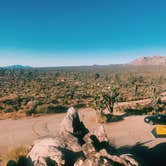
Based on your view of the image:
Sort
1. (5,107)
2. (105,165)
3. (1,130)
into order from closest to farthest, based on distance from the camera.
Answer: (105,165) → (1,130) → (5,107)

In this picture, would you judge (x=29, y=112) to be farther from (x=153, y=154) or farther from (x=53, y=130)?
(x=153, y=154)

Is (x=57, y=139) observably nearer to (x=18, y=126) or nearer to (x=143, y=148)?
(x=143, y=148)

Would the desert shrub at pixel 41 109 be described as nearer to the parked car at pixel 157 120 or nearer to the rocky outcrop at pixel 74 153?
the parked car at pixel 157 120

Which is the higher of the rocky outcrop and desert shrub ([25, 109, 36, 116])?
the rocky outcrop

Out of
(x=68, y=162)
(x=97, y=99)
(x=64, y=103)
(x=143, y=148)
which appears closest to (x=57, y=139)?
(x=68, y=162)

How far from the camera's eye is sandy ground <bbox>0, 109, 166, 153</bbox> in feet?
72.9

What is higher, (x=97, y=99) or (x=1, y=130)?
(x=97, y=99)

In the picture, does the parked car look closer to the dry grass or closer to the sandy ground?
the sandy ground

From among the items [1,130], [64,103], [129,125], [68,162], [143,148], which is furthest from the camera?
[64,103]

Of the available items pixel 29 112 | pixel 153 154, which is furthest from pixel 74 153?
pixel 29 112

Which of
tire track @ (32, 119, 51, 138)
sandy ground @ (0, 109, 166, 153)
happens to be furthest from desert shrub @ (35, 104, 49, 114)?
tire track @ (32, 119, 51, 138)

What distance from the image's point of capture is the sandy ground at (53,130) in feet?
72.9

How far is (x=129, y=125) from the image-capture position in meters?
29.1

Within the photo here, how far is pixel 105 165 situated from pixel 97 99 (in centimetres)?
2433
